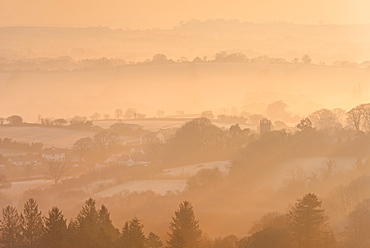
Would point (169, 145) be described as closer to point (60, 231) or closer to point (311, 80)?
point (60, 231)

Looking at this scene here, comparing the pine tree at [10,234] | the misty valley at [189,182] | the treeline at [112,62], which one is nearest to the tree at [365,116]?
the misty valley at [189,182]

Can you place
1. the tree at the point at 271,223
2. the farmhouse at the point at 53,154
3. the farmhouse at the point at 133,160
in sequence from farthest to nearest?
the farmhouse at the point at 53,154, the farmhouse at the point at 133,160, the tree at the point at 271,223

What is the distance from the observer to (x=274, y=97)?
12850cm

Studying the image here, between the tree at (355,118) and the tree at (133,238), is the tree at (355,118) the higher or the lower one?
the higher one

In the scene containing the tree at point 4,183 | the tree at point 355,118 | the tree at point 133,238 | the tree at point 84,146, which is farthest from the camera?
the tree at point 84,146

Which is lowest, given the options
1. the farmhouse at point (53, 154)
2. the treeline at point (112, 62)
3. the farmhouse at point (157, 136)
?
the farmhouse at point (53, 154)

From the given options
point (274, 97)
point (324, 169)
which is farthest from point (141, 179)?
point (274, 97)

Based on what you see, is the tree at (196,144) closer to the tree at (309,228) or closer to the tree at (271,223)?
the tree at (271,223)

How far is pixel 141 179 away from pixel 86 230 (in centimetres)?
2185

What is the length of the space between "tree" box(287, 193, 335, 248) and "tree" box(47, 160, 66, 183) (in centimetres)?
2581

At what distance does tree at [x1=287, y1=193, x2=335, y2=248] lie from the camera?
3541 centimetres

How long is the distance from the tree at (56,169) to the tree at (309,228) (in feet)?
84.7

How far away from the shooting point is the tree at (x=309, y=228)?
35406 mm

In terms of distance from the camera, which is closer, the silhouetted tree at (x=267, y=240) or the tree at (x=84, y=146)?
the silhouetted tree at (x=267, y=240)
